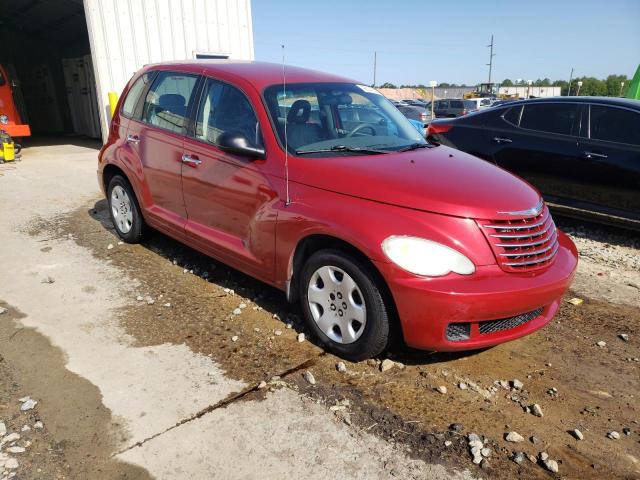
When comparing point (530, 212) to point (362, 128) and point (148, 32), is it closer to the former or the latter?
point (362, 128)

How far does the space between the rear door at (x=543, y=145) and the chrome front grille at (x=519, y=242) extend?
311 centimetres

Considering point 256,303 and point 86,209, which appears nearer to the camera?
point 256,303

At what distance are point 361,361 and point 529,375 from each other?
41.7 inches

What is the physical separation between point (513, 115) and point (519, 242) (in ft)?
13.2

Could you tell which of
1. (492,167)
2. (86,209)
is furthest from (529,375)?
(86,209)

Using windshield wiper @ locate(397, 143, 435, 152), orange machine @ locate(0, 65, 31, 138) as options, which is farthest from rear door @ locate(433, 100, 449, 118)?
windshield wiper @ locate(397, 143, 435, 152)

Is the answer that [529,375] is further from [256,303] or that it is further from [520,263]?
[256,303]

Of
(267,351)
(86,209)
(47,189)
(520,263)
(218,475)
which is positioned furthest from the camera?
(47,189)

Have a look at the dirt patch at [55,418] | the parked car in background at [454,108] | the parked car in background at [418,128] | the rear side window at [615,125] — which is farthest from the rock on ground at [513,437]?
the parked car in background at [454,108]

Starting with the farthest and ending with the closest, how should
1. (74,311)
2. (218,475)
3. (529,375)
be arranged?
(74,311) < (529,375) < (218,475)

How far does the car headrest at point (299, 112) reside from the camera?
3.68 m

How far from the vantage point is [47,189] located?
8.41 m

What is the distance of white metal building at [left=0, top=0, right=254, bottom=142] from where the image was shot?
10938 millimetres

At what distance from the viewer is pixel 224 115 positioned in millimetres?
3947
